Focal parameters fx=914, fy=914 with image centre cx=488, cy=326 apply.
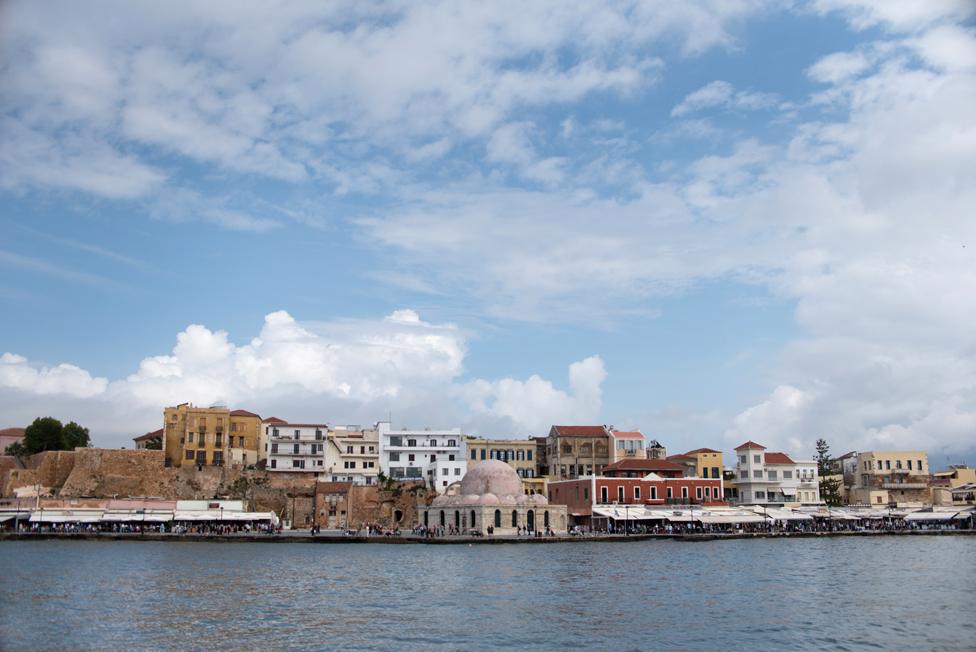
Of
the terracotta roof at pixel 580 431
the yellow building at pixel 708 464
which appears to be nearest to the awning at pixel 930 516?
the yellow building at pixel 708 464

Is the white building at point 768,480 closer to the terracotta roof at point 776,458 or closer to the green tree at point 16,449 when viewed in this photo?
the terracotta roof at point 776,458

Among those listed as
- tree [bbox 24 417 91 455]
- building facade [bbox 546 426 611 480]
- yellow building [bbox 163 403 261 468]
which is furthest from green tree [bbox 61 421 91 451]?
building facade [bbox 546 426 611 480]

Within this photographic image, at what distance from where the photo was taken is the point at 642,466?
242ft

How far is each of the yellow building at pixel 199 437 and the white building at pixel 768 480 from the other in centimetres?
4189

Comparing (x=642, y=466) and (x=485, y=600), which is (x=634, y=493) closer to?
(x=642, y=466)

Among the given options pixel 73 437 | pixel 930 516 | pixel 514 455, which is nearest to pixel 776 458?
pixel 930 516

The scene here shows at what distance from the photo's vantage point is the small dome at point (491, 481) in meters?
67.9

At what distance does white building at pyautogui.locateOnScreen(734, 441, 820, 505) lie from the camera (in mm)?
77062

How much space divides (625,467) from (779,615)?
1775 inches

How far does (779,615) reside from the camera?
2841 centimetres

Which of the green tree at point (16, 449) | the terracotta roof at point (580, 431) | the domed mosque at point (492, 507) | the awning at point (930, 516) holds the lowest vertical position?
the awning at point (930, 516)

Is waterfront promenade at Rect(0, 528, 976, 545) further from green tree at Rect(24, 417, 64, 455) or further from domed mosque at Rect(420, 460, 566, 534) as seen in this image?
green tree at Rect(24, 417, 64, 455)

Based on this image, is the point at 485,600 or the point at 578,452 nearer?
the point at 485,600

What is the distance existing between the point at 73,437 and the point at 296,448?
2087cm
